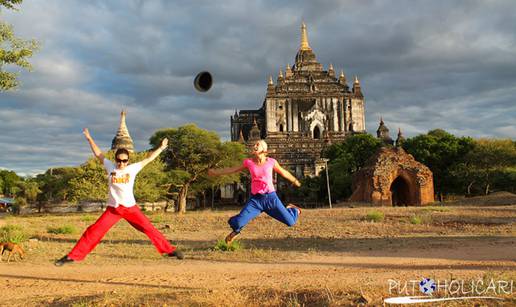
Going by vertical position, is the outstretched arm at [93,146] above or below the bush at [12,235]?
above

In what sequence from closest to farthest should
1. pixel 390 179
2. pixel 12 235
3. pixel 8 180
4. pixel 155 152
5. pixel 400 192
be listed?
pixel 155 152
pixel 12 235
pixel 390 179
pixel 400 192
pixel 8 180

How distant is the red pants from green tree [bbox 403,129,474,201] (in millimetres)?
34559

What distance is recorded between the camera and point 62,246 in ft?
34.9

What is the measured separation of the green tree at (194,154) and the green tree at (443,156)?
16.5m

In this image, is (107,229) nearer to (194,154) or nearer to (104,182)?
(104,182)

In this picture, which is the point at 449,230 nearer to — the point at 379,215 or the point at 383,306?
the point at 379,215

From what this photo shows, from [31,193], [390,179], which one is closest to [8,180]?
[31,193]

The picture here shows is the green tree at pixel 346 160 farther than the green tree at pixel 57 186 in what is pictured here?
Yes

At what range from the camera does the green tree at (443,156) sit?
36938mm

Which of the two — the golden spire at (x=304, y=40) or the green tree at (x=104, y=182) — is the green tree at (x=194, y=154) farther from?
the golden spire at (x=304, y=40)

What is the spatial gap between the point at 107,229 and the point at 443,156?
36.6 meters

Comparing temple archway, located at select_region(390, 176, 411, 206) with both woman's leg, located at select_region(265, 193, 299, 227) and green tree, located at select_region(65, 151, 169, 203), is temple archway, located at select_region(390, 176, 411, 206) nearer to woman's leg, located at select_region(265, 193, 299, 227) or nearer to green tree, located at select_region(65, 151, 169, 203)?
green tree, located at select_region(65, 151, 169, 203)

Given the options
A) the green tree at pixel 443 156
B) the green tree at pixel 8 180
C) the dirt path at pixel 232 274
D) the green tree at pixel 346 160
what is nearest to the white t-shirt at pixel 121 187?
the dirt path at pixel 232 274

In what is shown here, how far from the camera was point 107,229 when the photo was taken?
5699 millimetres
